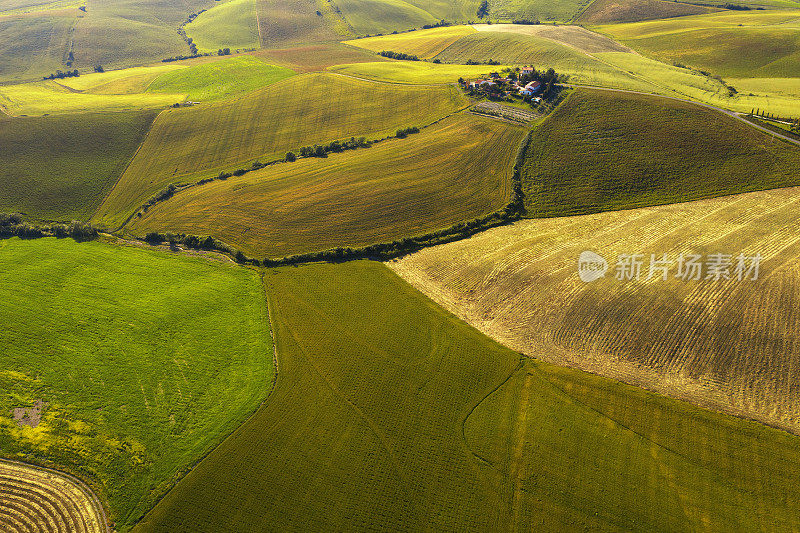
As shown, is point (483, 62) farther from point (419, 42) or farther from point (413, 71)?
point (419, 42)

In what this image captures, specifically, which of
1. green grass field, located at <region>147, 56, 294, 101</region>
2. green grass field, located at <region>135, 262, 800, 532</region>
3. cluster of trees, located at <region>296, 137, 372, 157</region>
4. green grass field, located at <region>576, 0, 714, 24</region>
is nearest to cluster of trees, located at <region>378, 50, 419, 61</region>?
green grass field, located at <region>147, 56, 294, 101</region>

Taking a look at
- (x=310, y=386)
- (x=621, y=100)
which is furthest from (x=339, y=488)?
(x=621, y=100)

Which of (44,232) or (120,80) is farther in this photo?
(120,80)

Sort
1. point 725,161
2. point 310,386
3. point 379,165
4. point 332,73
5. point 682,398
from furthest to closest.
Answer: point 332,73
point 379,165
point 725,161
point 310,386
point 682,398

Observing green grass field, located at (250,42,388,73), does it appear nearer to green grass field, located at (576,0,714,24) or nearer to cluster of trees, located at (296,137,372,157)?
cluster of trees, located at (296,137,372,157)

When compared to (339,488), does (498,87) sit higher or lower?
higher

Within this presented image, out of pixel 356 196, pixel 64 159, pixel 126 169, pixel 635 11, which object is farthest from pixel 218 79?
pixel 635 11

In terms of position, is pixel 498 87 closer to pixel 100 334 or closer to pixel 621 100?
pixel 621 100
